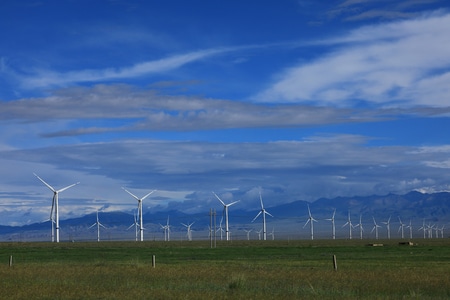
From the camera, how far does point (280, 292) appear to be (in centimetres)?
3738

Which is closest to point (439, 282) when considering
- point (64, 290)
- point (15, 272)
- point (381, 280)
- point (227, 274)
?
point (381, 280)

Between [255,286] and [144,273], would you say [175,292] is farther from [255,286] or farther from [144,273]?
[144,273]

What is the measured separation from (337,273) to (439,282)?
916cm

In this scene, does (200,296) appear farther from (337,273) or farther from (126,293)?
(337,273)

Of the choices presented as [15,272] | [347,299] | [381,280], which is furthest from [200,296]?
[15,272]

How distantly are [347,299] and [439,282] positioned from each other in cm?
1146

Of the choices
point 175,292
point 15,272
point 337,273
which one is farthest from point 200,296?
point 15,272

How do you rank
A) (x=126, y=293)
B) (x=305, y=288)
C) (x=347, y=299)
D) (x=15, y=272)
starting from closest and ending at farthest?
(x=347, y=299) → (x=126, y=293) → (x=305, y=288) → (x=15, y=272)

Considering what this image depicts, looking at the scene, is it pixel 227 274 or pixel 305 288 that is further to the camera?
pixel 227 274

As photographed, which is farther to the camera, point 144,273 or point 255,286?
point 144,273

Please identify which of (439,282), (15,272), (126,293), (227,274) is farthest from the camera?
(15,272)

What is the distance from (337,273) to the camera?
50844 mm

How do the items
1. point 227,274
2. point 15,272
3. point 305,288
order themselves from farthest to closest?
point 15,272 < point 227,274 < point 305,288

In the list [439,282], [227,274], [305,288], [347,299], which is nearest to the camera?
[347,299]
